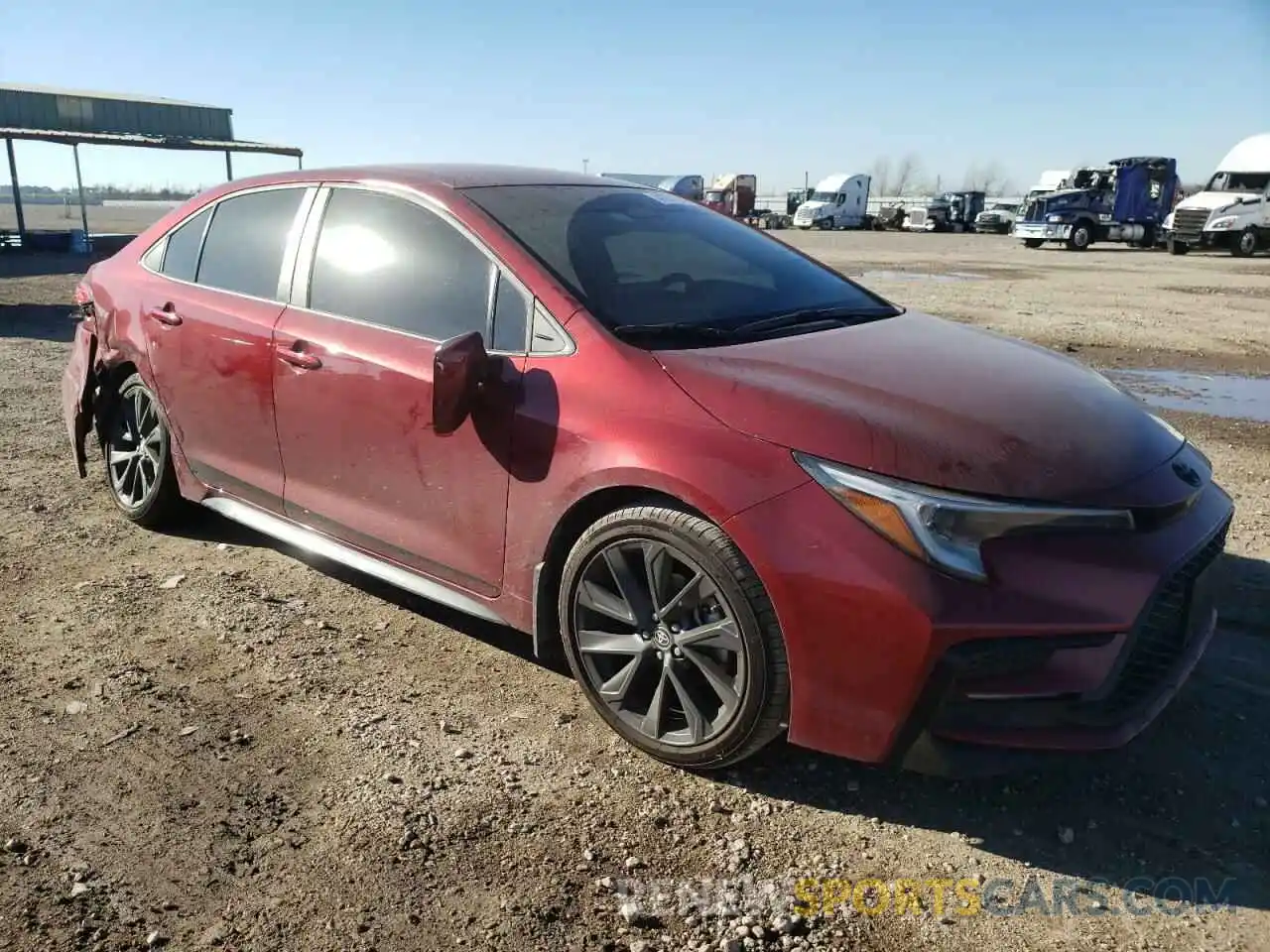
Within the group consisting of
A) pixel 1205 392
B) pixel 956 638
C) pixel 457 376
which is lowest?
pixel 1205 392

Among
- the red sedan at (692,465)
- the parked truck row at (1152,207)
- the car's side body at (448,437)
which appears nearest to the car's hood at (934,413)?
the red sedan at (692,465)

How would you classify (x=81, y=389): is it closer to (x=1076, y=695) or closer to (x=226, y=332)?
(x=226, y=332)

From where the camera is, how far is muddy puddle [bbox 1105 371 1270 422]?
285 inches

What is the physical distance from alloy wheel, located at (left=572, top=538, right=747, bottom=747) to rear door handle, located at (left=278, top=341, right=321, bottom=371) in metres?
1.35

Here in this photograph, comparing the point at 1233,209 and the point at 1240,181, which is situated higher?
the point at 1240,181

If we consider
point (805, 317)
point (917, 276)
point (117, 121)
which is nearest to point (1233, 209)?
point (917, 276)

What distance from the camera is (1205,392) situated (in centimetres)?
795

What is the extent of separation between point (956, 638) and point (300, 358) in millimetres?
2453

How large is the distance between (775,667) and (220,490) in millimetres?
2681

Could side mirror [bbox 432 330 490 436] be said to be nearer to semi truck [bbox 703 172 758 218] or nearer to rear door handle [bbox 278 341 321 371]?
rear door handle [bbox 278 341 321 371]

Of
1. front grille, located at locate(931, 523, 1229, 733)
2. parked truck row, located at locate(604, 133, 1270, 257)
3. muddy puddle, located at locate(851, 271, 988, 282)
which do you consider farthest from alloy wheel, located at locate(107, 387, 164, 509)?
parked truck row, located at locate(604, 133, 1270, 257)

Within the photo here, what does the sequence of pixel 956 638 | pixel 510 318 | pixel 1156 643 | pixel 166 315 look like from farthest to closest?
pixel 166 315 < pixel 510 318 < pixel 1156 643 < pixel 956 638

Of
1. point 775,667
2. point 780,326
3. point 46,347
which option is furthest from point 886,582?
point 46,347

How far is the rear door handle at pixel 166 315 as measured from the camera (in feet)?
13.5
